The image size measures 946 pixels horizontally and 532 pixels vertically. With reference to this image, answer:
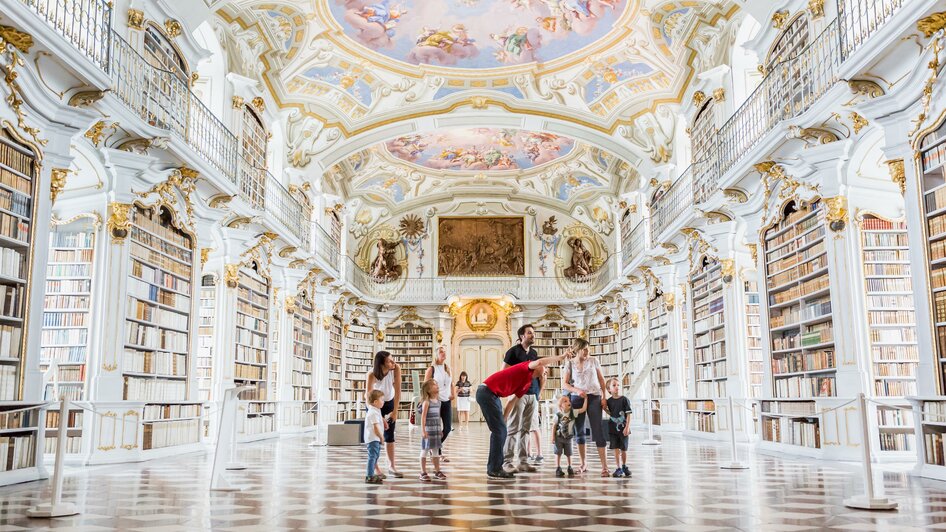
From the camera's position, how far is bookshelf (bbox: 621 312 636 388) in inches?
732

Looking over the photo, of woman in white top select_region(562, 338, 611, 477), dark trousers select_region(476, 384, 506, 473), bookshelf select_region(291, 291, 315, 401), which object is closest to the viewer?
dark trousers select_region(476, 384, 506, 473)

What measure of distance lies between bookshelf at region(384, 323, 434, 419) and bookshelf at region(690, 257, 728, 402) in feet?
35.2

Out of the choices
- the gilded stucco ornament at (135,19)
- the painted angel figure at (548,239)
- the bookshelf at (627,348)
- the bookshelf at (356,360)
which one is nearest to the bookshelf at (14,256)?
the gilded stucco ornament at (135,19)

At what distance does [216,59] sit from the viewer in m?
12.2

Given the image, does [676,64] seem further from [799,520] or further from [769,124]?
[799,520]

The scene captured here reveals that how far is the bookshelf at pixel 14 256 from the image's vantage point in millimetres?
6508

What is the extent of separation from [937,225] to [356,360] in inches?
688

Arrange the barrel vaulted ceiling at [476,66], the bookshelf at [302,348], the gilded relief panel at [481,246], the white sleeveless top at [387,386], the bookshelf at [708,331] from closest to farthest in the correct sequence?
the white sleeveless top at [387,386]
the bookshelf at [708,331]
the barrel vaulted ceiling at [476,66]
the bookshelf at [302,348]
the gilded relief panel at [481,246]

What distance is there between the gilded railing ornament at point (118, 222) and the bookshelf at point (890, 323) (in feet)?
27.3

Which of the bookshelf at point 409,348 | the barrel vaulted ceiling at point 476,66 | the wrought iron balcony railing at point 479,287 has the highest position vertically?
the barrel vaulted ceiling at point 476,66

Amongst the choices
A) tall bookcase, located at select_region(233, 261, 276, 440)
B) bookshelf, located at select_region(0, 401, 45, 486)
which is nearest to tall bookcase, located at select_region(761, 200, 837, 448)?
bookshelf, located at select_region(0, 401, 45, 486)

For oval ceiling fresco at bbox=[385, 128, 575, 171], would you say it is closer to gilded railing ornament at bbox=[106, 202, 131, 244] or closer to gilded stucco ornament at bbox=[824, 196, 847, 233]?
gilded railing ornament at bbox=[106, 202, 131, 244]

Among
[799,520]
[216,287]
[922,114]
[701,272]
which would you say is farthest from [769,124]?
[216,287]

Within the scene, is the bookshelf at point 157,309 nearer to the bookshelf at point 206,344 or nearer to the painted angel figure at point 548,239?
the bookshelf at point 206,344
